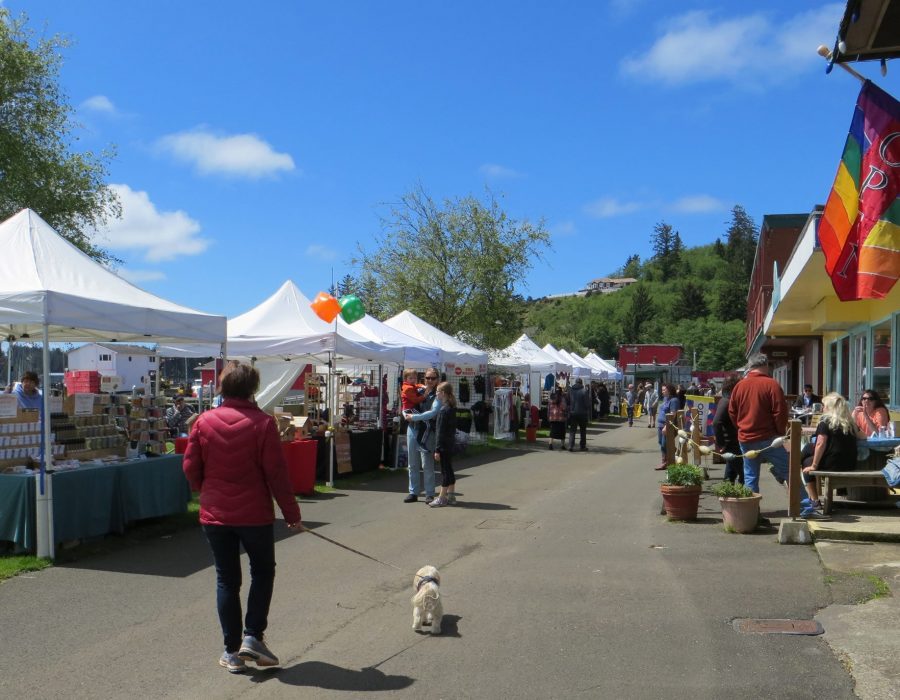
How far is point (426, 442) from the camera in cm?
1148

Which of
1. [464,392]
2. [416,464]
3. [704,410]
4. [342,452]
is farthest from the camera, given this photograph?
[464,392]

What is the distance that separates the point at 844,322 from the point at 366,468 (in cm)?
952

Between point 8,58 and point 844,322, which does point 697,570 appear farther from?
point 8,58

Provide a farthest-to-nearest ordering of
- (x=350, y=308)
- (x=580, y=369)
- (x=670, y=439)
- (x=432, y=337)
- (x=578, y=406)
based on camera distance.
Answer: (x=580, y=369)
(x=432, y=337)
(x=578, y=406)
(x=350, y=308)
(x=670, y=439)

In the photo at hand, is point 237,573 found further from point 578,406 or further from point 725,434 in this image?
point 578,406

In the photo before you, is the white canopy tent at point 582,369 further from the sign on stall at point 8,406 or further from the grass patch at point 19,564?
the grass patch at point 19,564

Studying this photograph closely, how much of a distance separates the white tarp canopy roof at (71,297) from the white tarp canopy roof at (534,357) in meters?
19.6

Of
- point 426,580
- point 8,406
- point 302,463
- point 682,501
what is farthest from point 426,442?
point 426,580

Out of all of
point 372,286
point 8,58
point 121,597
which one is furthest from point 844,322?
point 8,58

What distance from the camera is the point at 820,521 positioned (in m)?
8.73

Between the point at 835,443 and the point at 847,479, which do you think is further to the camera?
the point at 835,443

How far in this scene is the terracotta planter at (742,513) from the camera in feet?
28.5

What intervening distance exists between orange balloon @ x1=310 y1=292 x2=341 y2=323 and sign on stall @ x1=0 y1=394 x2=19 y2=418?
21.3 ft

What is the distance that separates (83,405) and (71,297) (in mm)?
1753
